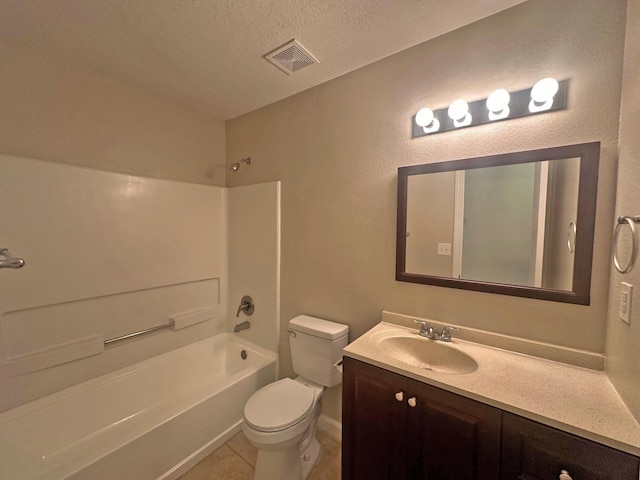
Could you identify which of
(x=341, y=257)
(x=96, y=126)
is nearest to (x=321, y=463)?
(x=341, y=257)

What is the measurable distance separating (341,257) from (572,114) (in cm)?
133

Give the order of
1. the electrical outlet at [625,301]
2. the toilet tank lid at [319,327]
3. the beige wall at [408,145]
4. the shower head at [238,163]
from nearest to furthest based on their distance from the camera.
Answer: the electrical outlet at [625,301] < the beige wall at [408,145] < the toilet tank lid at [319,327] < the shower head at [238,163]

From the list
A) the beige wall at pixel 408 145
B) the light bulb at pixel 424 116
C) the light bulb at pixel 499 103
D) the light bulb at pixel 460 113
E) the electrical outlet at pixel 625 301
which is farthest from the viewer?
the light bulb at pixel 424 116

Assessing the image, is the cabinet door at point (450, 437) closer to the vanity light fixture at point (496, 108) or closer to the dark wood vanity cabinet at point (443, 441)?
the dark wood vanity cabinet at point (443, 441)

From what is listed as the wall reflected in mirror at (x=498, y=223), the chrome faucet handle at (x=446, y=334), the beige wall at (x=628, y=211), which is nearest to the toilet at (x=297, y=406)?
the chrome faucet handle at (x=446, y=334)

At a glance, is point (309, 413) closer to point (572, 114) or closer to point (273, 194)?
point (273, 194)

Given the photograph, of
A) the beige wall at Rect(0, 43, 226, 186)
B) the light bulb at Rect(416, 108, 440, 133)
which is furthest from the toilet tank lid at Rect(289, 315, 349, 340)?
the beige wall at Rect(0, 43, 226, 186)

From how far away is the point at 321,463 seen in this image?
165 cm

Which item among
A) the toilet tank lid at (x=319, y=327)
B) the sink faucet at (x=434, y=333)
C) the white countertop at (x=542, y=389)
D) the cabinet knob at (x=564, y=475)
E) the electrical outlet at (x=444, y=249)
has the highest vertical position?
the electrical outlet at (x=444, y=249)

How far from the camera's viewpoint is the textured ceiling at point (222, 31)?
123cm

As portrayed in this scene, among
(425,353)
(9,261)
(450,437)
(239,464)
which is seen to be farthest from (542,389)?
(9,261)

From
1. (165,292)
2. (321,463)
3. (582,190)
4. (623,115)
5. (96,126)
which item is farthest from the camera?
(165,292)

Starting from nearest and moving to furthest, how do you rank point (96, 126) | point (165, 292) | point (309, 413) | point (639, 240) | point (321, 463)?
point (639, 240) → point (309, 413) → point (321, 463) → point (96, 126) → point (165, 292)

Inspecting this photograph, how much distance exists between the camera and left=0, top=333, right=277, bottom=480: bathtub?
1.31 m
